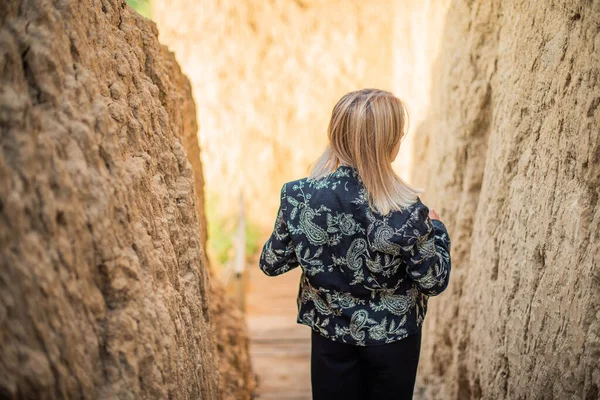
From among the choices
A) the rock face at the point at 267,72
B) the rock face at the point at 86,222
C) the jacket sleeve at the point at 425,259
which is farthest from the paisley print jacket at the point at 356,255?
the rock face at the point at 267,72

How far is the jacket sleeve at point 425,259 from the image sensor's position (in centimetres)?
163

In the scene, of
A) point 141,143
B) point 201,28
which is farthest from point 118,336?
point 201,28

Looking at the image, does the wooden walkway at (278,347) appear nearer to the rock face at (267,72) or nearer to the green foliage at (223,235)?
the green foliage at (223,235)

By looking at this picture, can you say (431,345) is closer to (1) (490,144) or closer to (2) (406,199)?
(1) (490,144)

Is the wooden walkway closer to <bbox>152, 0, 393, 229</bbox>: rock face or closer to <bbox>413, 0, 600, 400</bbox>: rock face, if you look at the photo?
<bbox>413, 0, 600, 400</bbox>: rock face

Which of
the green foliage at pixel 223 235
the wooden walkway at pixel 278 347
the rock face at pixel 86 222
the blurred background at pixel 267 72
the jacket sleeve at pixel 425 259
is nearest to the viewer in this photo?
the rock face at pixel 86 222

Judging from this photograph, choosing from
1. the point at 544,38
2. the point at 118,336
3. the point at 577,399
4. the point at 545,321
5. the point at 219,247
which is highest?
the point at 544,38

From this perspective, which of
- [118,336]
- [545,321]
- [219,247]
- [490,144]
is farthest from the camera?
[219,247]

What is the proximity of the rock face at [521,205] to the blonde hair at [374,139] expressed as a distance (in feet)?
1.77

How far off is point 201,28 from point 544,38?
7449 mm

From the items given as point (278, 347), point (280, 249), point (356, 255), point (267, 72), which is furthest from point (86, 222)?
point (267, 72)

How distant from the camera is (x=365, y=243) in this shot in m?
1.67

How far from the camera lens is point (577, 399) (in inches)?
67.4

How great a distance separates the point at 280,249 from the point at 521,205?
0.94 meters
